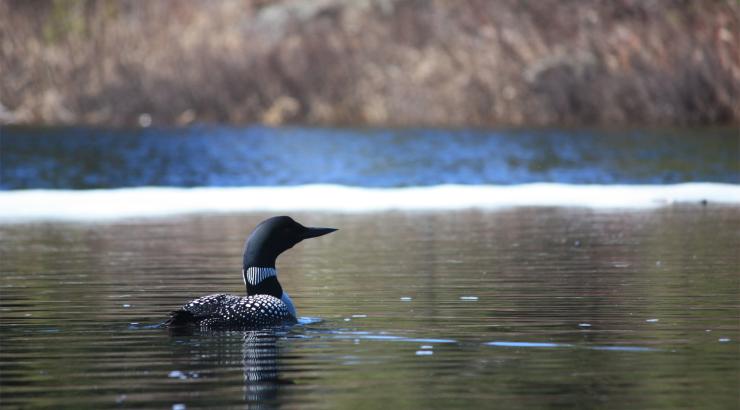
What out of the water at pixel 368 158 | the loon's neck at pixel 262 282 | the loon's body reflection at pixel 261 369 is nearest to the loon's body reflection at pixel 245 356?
the loon's body reflection at pixel 261 369

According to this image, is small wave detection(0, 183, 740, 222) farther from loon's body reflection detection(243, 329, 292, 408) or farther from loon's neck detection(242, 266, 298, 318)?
loon's body reflection detection(243, 329, 292, 408)

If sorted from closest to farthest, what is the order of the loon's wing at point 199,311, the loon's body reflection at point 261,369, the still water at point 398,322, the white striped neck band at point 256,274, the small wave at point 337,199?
the loon's body reflection at point 261,369 → the still water at point 398,322 → the loon's wing at point 199,311 → the white striped neck band at point 256,274 → the small wave at point 337,199

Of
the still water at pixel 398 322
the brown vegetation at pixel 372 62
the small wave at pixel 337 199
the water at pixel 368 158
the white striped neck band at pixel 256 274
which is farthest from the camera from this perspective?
the brown vegetation at pixel 372 62

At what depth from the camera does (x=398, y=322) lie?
407 inches

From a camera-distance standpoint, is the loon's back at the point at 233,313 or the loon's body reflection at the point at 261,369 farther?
the loon's back at the point at 233,313

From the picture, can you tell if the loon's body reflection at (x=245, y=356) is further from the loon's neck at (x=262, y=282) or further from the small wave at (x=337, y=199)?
the small wave at (x=337, y=199)

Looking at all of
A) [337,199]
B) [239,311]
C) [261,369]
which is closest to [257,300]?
[239,311]

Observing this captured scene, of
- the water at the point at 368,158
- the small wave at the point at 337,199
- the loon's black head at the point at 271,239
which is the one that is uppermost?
the water at the point at 368,158

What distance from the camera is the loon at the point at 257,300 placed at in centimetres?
1000

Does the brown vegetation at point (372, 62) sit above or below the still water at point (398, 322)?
above

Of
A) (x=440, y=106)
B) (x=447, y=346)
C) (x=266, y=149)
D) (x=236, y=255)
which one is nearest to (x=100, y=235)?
(x=236, y=255)

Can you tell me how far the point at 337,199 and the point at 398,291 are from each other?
38.4ft

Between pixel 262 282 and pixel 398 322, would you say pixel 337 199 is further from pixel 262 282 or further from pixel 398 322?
pixel 398 322

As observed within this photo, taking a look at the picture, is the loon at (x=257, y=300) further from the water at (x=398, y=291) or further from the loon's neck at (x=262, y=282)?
the water at (x=398, y=291)
